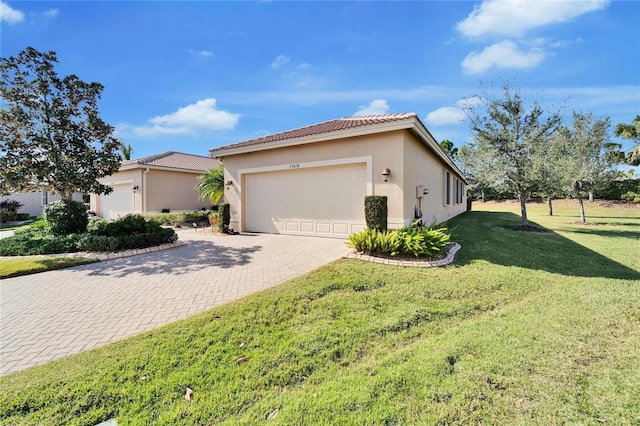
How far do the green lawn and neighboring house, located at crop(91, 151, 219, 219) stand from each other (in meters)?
15.9

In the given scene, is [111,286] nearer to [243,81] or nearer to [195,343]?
[195,343]

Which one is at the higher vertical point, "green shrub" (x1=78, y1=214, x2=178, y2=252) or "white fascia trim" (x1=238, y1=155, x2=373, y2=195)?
"white fascia trim" (x1=238, y1=155, x2=373, y2=195)

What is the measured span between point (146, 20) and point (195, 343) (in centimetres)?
1015

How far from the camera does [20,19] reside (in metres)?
8.25

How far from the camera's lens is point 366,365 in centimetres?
307

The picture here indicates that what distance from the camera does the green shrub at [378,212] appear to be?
8.22 m

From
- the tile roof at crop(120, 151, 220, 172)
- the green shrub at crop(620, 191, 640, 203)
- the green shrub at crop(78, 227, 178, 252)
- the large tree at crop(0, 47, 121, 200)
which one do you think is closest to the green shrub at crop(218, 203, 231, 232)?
the green shrub at crop(78, 227, 178, 252)

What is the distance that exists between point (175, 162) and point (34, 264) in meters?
13.8

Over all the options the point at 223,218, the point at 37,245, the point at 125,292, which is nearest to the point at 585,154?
the point at 223,218

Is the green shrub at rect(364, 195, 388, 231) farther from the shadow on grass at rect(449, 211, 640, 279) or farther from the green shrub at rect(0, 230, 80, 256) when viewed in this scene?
the green shrub at rect(0, 230, 80, 256)

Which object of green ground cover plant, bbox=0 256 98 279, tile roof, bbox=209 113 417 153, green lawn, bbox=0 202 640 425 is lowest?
green lawn, bbox=0 202 640 425

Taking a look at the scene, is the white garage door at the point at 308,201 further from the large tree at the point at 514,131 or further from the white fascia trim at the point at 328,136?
the large tree at the point at 514,131

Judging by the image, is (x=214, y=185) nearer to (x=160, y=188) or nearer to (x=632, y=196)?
(x=160, y=188)

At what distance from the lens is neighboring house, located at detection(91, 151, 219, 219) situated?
1720 centimetres
